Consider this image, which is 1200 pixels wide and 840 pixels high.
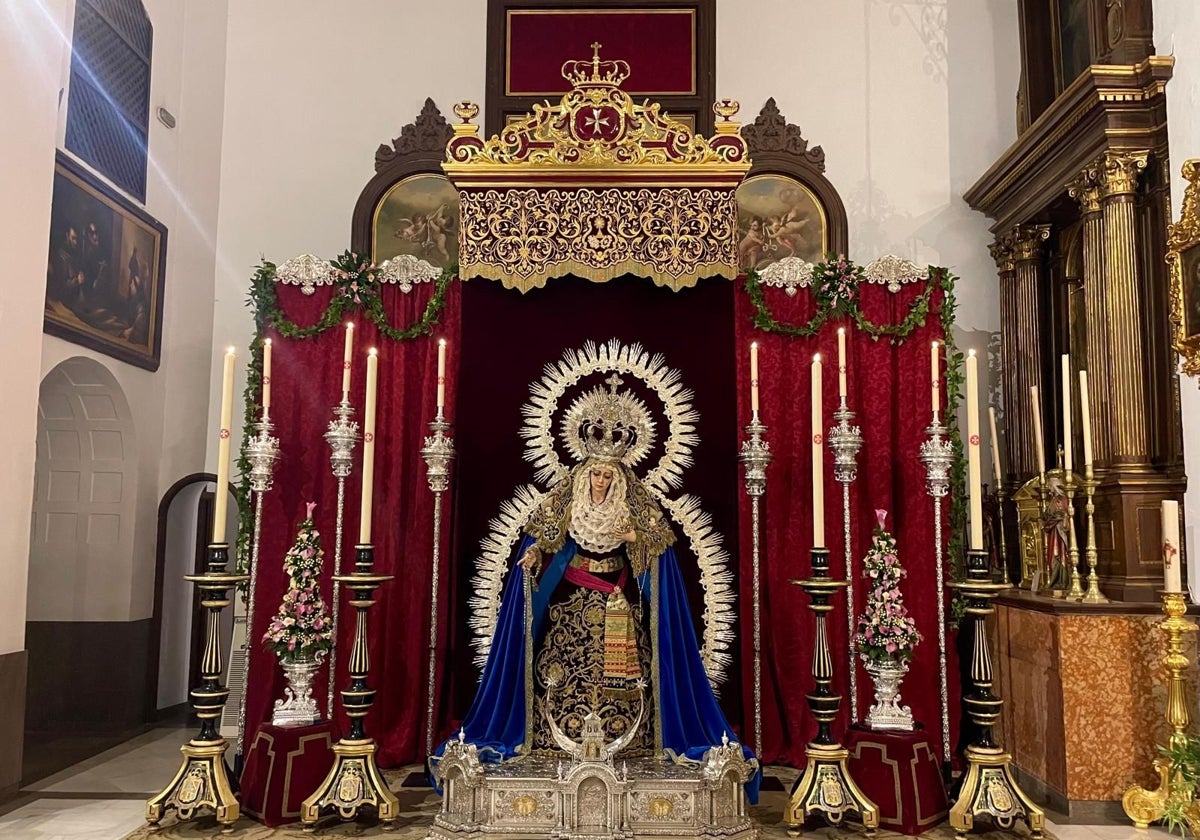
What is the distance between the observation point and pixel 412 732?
562 centimetres

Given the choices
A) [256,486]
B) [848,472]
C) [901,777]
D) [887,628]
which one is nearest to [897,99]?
[848,472]

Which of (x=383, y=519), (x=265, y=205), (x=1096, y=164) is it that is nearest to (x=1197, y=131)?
(x=1096, y=164)

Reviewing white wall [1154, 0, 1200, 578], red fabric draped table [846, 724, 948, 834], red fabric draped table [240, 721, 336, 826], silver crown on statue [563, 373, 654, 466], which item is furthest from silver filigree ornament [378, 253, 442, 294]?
white wall [1154, 0, 1200, 578]

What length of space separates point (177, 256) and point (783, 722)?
582 centimetres

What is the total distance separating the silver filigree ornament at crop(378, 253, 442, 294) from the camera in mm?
5855

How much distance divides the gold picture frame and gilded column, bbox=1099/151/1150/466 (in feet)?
1.41

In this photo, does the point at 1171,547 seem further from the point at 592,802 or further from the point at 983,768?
the point at 592,802

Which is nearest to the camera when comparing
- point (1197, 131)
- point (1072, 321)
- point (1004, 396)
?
point (1197, 131)

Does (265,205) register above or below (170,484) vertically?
above

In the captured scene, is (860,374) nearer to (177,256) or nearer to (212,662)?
(212,662)

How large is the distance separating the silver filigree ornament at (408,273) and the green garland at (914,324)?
209 cm

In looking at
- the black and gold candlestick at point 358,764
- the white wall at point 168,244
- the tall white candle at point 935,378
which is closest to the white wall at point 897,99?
the tall white candle at point 935,378

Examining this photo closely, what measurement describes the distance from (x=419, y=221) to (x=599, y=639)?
425cm

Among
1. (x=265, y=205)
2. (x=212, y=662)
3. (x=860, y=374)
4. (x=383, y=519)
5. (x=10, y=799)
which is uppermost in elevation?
(x=265, y=205)
